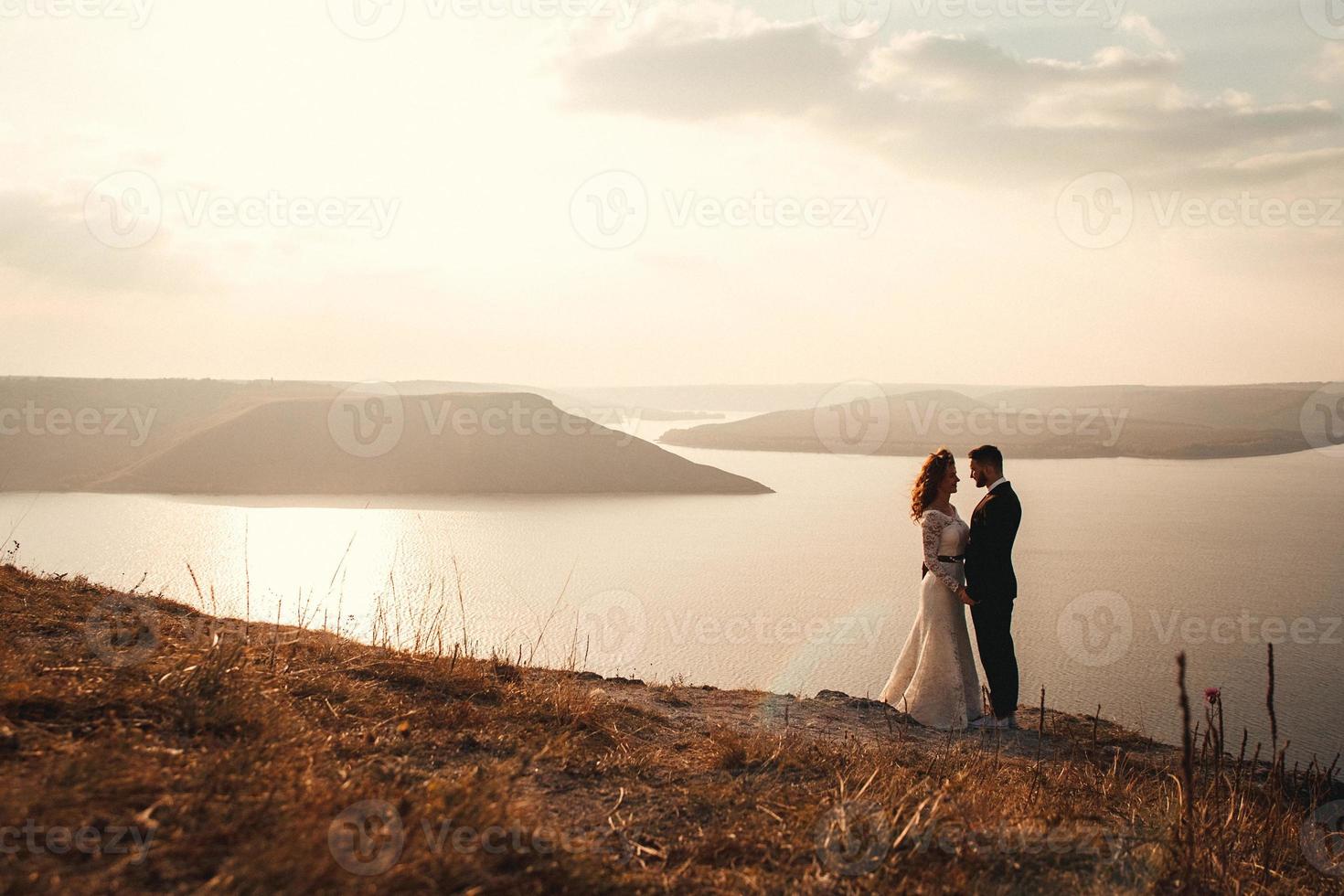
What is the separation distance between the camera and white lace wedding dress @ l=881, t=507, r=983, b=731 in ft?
23.2

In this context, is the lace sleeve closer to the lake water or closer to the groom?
the groom

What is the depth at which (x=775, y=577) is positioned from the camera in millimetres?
35375

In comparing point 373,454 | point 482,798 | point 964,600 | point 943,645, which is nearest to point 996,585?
point 964,600

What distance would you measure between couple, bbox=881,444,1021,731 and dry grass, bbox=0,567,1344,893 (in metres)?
1.72

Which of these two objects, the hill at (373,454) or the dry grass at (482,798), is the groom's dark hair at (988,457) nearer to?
the dry grass at (482,798)

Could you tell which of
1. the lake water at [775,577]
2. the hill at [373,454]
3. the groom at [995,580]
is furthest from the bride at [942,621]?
the hill at [373,454]

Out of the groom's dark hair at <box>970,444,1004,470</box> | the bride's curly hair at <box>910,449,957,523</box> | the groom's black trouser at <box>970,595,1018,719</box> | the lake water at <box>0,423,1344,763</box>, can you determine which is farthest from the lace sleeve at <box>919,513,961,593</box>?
the lake water at <box>0,423,1344,763</box>

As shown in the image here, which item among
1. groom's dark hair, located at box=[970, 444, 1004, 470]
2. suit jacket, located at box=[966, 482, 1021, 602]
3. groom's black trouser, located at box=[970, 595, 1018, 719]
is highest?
groom's dark hair, located at box=[970, 444, 1004, 470]

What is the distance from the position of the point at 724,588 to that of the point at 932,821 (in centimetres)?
3042

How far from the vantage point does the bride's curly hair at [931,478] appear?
7207mm

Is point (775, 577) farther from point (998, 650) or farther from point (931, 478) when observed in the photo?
point (931, 478)

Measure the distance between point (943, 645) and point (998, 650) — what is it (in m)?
0.48

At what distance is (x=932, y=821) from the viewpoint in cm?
337

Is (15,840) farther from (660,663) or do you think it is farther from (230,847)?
(660,663)
